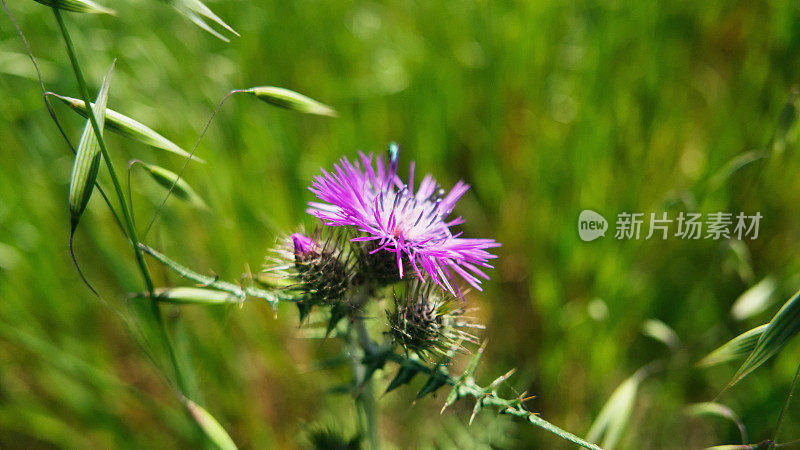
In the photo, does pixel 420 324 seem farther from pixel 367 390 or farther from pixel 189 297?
pixel 189 297

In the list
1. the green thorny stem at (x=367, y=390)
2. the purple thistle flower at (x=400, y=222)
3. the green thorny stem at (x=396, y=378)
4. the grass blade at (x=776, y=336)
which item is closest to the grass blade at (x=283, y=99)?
the purple thistle flower at (x=400, y=222)

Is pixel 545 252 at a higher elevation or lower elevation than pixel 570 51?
lower

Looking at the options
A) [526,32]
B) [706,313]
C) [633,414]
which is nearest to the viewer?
[706,313]

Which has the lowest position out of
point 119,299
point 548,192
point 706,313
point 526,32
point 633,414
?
point 119,299

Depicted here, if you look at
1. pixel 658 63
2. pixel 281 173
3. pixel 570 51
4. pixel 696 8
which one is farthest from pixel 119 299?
Result: pixel 696 8

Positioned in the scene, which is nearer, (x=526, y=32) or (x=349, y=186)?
(x=349, y=186)

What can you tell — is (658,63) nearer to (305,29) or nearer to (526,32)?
(526,32)

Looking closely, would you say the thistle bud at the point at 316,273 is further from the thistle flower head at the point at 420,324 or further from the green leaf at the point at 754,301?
the green leaf at the point at 754,301
